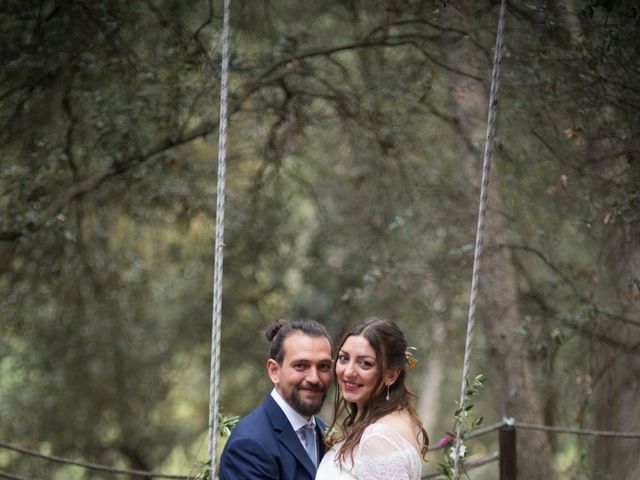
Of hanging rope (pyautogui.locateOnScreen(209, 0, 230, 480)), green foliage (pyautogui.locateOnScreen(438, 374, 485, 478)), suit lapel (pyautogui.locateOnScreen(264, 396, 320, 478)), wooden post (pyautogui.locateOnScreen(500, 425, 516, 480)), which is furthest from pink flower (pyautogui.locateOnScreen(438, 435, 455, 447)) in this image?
wooden post (pyautogui.locateOnScreen(500, 425, 516, 480))

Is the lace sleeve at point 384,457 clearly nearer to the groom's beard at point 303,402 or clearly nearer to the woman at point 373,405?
the woman at point 373,405

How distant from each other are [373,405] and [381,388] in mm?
57

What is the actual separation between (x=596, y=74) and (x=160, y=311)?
17.7 feet

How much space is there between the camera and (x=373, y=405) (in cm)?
275

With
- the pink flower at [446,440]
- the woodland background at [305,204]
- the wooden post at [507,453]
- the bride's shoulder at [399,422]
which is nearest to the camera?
the bride's shoulder at [399,422]

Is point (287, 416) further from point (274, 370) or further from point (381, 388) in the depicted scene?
point (381, 388)

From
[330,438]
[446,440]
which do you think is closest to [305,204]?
[446,440]

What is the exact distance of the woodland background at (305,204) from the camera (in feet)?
15.9

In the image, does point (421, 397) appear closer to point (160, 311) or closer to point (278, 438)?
point (160, 311)

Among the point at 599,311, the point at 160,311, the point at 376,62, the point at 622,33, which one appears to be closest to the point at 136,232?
the point at 160,311

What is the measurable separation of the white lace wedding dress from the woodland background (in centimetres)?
71

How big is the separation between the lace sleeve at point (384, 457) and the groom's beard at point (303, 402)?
0.22 metres

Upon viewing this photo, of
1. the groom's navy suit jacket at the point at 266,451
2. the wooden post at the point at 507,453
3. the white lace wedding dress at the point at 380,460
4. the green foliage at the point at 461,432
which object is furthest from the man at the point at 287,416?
the wooden post at the point at 507,453

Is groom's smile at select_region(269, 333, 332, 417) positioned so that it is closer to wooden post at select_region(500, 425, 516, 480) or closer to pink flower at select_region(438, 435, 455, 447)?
pink flower at select_region(438, 435, 455, 447)
